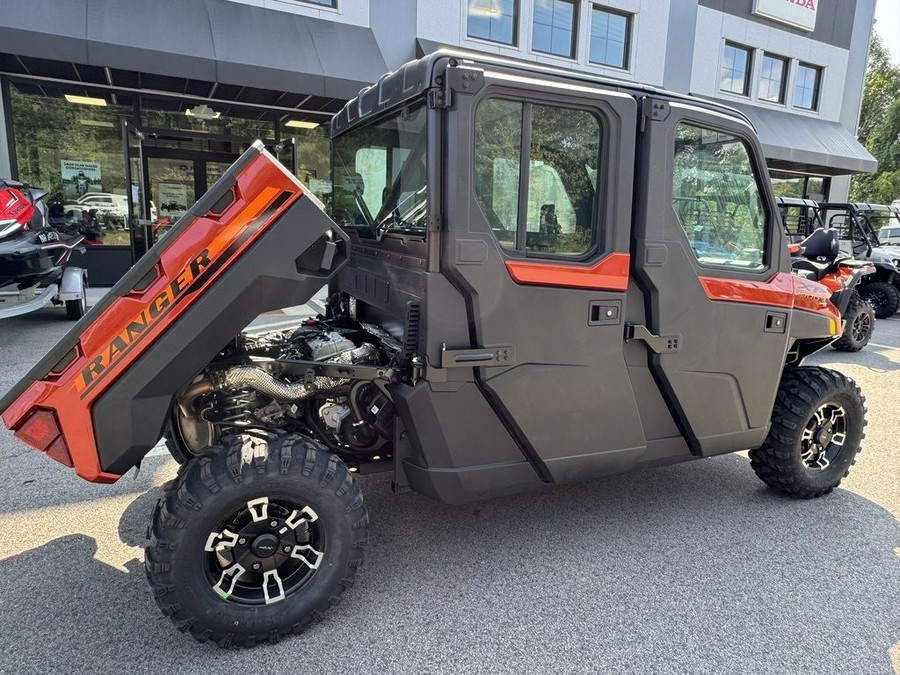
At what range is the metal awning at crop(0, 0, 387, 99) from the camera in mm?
7969

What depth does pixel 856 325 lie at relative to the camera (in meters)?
8.69

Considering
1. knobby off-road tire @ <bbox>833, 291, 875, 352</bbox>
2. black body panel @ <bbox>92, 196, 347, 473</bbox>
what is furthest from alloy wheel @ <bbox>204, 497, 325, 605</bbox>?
knobby off-road tire @ <bbox>833, 291, 875, 352</bbox>

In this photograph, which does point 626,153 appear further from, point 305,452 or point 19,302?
point 19,302

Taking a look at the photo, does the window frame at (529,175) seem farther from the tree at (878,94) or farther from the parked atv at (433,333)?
the tree at (878,94)

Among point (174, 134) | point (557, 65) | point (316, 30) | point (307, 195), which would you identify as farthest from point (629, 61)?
point (307, 195)

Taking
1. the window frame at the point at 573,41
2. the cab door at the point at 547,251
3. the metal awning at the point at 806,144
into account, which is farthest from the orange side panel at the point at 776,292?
the metal awning at the point at 806,144

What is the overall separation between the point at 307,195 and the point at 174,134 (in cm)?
1021

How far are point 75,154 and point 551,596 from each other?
11.5 m

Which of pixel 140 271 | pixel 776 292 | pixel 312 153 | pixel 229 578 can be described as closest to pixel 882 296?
pixel 776 292

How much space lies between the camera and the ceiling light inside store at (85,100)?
10.4 meters

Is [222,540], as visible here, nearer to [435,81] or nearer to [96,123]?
[435,81]

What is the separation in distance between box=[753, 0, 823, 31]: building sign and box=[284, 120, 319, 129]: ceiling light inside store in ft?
39.5

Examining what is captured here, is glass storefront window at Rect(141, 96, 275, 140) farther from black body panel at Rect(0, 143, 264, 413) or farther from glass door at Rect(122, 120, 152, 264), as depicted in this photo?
black body panel at Rect(0, 143, 264, 413)

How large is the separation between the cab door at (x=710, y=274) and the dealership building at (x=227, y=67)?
791cm
